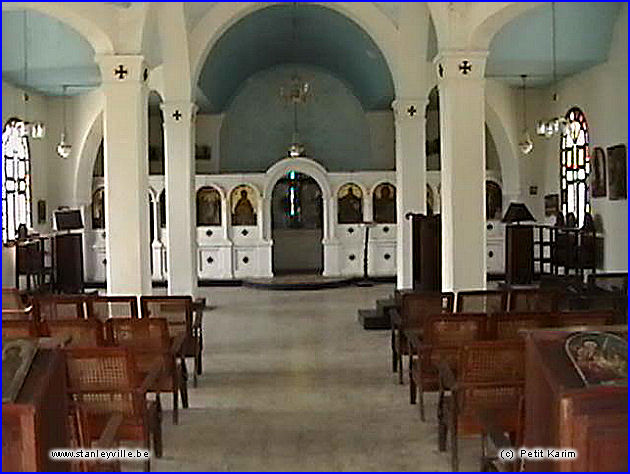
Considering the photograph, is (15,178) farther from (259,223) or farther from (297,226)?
(297,226)

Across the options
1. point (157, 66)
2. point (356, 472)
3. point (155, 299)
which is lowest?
point (356, 472)

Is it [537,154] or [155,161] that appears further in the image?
[155,161]

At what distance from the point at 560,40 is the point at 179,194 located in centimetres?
675

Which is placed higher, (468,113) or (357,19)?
(357,19)

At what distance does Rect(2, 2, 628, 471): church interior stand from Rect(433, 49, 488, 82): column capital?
3 cm

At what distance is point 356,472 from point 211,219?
52.0ft

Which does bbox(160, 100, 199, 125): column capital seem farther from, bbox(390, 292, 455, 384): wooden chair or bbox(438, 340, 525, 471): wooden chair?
bbox(438, 340, 525, 471): wooden chair

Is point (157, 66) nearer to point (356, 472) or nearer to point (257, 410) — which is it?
point (257, 410)

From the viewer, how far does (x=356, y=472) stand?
19.3 ft

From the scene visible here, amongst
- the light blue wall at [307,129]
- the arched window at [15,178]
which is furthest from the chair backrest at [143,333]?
the light blue wall at [307,129]

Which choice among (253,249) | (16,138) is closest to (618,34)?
(253,249)

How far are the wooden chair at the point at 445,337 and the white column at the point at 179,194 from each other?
8.13 meters

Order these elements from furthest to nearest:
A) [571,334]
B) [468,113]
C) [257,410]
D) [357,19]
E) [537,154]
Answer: [537,154]
[357,19]
[468,113]
[257,410]
[571,334]

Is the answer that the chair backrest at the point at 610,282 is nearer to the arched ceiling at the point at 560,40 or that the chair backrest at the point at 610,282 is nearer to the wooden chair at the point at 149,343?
the arched ceiling at the point at 560,40
